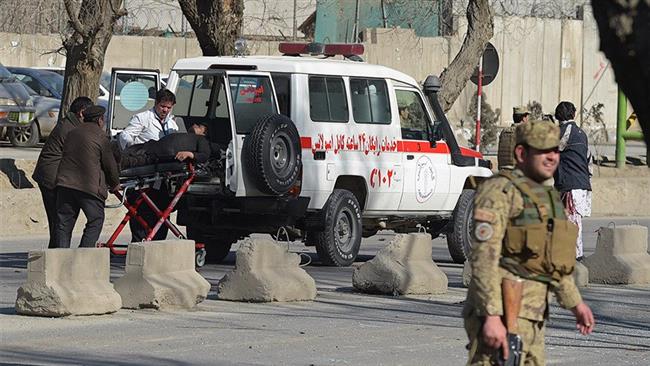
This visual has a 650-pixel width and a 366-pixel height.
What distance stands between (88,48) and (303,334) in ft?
41.0

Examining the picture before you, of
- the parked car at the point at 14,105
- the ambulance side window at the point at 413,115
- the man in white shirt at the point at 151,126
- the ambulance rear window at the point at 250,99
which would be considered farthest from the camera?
the parked car at the point at 14,105

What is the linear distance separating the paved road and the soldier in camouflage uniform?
339 cm

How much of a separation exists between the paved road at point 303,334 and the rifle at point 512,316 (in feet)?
11.6

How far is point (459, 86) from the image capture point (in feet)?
77.0

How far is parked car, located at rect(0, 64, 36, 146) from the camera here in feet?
95.0

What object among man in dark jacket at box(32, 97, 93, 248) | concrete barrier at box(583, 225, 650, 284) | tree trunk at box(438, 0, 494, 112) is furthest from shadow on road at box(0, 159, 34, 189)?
concrete barrier at box(583, 225, 650, 284)

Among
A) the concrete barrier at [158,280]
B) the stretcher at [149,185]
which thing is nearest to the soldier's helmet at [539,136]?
the concrete barrier at [158,280]

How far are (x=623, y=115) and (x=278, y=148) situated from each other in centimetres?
1437

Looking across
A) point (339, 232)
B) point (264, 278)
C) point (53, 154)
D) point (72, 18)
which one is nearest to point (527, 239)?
point (264, 278)

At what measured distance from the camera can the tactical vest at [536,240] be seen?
19.3 ft

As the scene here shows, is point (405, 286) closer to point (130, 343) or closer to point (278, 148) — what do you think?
point (278, 148)

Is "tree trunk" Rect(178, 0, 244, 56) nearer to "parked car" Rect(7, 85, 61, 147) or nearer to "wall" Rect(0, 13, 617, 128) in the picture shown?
"parked car" Rect(7, 85, 61, 147)

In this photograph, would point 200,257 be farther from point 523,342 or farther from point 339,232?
point 523,342

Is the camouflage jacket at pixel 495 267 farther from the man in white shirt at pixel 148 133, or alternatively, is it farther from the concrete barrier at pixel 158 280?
the man in white shirt at pixel 148 133
